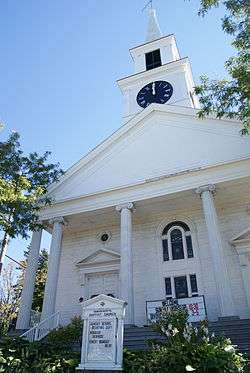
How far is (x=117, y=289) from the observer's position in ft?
58.7

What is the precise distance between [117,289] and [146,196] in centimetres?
511

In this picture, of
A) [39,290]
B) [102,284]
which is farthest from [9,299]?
[102,284]

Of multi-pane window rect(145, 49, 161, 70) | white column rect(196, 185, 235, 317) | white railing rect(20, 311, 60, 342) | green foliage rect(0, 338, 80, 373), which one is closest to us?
green foliage rect(0, 338, 80, 373)

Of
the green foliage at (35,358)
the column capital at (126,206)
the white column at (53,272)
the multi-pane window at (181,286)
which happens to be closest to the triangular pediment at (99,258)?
the white column at (53,272)

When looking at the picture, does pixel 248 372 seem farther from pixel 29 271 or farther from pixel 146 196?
pixel 29 271

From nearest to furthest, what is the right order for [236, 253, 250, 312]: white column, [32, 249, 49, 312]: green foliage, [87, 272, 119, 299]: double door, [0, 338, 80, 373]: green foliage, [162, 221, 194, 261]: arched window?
[0, 338, 80, 373]: green foliage, [236, 253, 250, 312]: white column, [162, 221, 194, 261]: arched window, [87, 272, 119, 299]: double door, [32, 249, 49, 312]: green foliage

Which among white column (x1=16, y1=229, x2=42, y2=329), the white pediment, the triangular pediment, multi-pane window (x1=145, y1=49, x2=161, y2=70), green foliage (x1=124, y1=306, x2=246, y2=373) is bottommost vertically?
green foliage (x1=124, y1=306, x2=246, y2=373)

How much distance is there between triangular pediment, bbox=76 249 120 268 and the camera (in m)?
18.1

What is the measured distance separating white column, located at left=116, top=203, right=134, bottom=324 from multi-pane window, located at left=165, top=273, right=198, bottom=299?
307 cm

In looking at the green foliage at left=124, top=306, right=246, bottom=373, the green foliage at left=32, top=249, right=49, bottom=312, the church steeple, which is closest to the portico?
the green foliage at left=124, top=306, right=246, bottom=373

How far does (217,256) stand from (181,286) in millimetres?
3847

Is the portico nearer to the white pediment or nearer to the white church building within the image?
the white church building

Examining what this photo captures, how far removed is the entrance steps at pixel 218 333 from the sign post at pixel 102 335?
2162 millimetres

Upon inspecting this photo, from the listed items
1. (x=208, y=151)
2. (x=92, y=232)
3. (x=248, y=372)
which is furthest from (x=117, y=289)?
(x=248, y=372)
